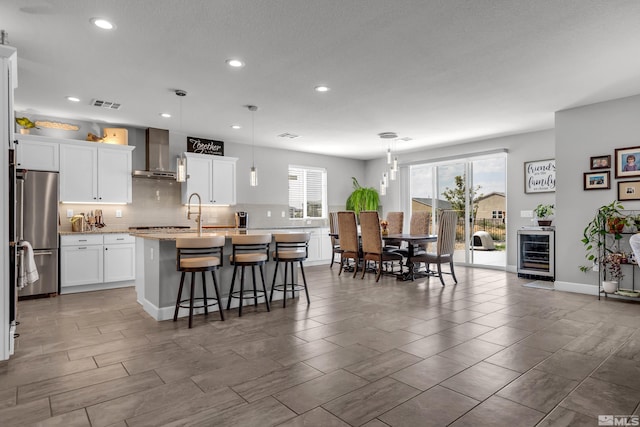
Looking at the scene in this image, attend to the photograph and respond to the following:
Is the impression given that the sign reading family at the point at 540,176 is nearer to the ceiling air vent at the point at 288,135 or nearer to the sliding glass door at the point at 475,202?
the sliding glass door at the point at 475,202

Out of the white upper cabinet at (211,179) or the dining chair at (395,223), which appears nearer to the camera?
the white upper cabinet at (211,179)

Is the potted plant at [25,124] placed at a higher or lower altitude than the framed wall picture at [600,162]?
higher

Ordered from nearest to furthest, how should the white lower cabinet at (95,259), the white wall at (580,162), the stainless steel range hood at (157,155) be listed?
the white wall at (580,162)
the white lower cabinet at (95,259)
the stainless steel range hood at (157,155)

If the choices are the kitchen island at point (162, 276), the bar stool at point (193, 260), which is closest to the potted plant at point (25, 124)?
the kitchen island at point (162, 276)

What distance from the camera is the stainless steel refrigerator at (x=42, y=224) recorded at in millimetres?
4922

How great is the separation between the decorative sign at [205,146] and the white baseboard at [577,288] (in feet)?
20.3

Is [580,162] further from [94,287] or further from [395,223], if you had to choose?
[94,287]

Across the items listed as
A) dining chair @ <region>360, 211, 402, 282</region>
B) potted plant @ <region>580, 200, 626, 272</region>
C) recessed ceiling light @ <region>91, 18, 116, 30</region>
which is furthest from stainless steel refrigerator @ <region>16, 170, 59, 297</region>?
potted plant @ <region>580, 200, 626, 272</region>

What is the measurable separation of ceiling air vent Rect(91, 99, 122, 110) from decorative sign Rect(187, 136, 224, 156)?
1.79 metres

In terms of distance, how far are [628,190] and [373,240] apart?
350 cm

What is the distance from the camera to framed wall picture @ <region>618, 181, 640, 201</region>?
4.73 m

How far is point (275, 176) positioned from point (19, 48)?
5.21 m

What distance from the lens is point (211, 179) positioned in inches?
270

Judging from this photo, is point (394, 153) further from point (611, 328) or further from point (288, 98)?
point (611, 328)
